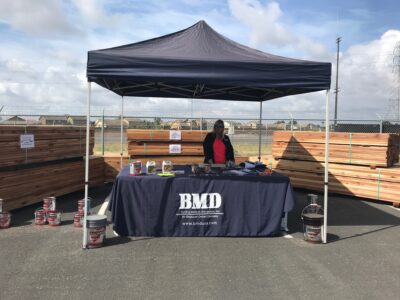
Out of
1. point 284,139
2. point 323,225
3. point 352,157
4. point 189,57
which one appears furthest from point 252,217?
point 284,139

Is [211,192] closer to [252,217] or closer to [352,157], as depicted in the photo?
[252,217]

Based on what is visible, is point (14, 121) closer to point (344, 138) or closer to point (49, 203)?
point (49, 203)

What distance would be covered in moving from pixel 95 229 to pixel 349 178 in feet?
23.4

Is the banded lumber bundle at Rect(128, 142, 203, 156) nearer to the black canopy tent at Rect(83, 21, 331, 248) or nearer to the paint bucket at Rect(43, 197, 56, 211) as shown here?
the paint bucket at Rect(43, 197, 56, 211)

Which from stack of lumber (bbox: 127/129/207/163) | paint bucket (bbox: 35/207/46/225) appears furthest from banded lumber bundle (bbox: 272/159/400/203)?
paint bucket (bbox: 35/207/46/225)

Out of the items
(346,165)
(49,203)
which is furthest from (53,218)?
(346,165)

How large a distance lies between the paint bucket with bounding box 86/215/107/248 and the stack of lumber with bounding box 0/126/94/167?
3.28m

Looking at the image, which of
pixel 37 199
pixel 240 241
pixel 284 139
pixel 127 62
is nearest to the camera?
pixel 127 62

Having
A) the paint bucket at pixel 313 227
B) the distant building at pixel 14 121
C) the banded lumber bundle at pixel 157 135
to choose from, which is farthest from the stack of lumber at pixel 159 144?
the distant building at pixel 14 121

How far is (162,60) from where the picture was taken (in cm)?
580

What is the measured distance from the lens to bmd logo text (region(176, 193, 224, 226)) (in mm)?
6367

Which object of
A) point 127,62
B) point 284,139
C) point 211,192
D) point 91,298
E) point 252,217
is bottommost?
point 91,298

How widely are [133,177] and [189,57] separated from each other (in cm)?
210

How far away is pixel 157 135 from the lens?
1178 cm
